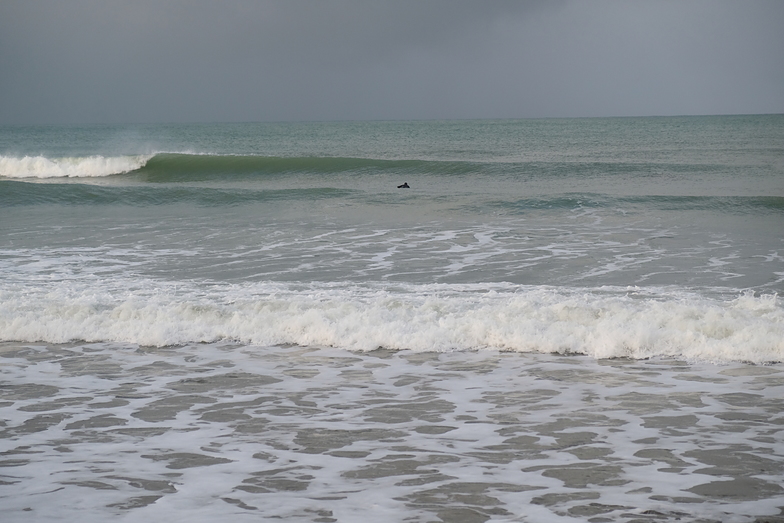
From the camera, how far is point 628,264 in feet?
36.2

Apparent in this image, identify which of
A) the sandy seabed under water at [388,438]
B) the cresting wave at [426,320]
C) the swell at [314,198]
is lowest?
the sandy seabed under water at [388,438]

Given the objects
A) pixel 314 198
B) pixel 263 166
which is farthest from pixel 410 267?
pixel 263 166

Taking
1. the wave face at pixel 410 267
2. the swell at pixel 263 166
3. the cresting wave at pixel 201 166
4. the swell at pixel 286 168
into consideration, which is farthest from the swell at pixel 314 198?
the cresting wave at pixel 201 166

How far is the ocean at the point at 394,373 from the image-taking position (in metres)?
4.09

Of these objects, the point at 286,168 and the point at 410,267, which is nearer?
the point at 410,267

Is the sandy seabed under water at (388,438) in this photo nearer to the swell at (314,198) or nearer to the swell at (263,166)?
the swell at (314,198)

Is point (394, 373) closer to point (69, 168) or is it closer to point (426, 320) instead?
point (426, 320)

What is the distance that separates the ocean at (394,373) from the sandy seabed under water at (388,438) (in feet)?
0.07

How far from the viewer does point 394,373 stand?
645 cm

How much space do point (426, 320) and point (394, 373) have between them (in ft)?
4.83

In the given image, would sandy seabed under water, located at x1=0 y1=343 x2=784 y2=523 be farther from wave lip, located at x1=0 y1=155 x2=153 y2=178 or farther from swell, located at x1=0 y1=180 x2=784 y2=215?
wave lip, located at x1=0 y1=155 x2=153 y2=178

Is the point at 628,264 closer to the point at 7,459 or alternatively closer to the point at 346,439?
the point at 346,439

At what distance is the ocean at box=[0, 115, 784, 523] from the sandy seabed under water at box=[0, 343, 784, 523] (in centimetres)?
2

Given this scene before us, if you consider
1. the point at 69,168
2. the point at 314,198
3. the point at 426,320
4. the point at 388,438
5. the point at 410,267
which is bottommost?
the point at 388,438
